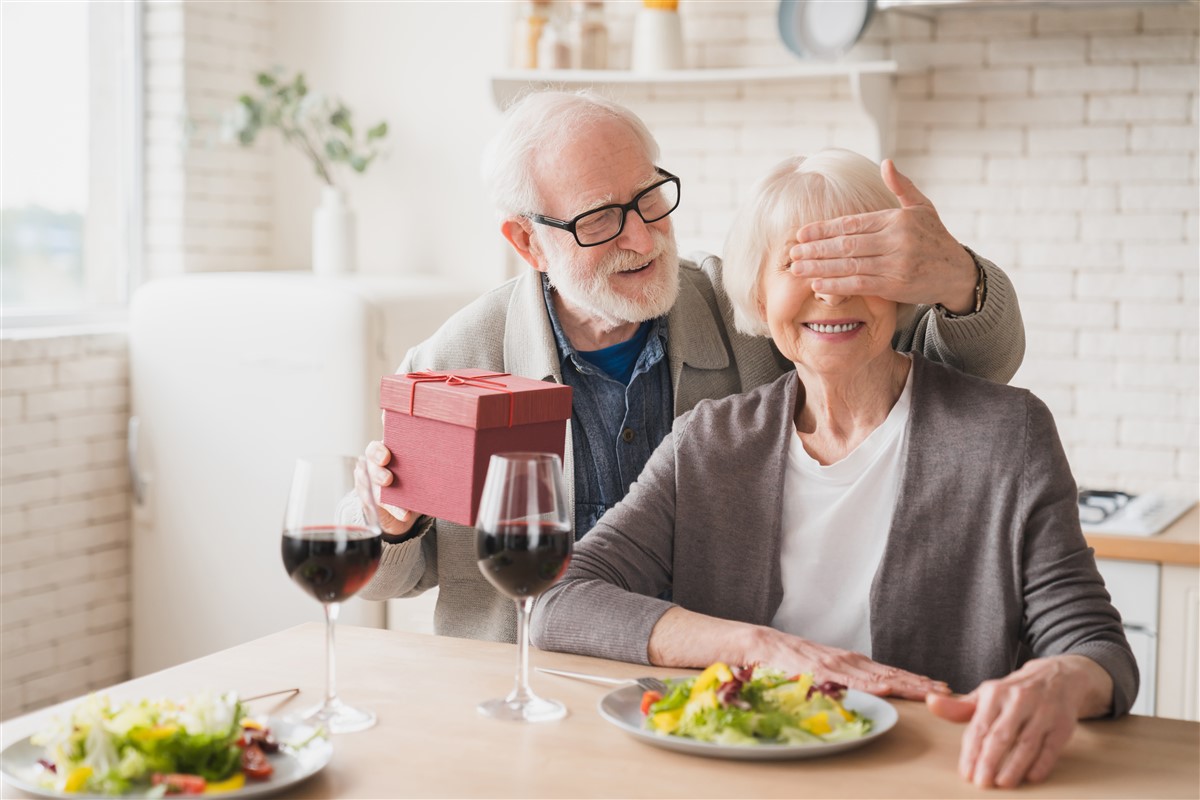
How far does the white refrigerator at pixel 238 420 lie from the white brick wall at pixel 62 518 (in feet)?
0.28

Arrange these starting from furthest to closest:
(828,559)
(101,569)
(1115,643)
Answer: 1. (101,569)
2. (828,559)
3. (1115,643)

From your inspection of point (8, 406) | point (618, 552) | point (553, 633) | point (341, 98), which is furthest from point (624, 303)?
point (341, 98)

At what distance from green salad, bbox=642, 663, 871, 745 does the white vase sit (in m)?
3.12

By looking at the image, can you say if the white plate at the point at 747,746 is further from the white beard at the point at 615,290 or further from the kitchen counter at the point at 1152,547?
the kitchen counter at the point at 1152,547

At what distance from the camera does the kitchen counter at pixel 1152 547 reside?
116 inches

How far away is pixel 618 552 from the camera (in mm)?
1862

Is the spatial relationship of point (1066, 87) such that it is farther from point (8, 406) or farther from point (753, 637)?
point (8, 406)

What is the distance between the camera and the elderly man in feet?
7.54

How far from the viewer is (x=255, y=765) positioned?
1188 millimetres

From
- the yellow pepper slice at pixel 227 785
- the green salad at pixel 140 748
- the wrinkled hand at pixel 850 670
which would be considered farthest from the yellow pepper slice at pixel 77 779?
the wrinkled hand at pixel 850 670

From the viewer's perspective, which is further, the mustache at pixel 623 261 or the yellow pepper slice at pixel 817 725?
the mustache at pixel 623 261

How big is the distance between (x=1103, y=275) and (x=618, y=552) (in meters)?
2.26

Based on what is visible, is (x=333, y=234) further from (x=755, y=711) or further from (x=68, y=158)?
(x=755, y=711)

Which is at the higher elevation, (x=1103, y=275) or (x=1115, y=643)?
(x=1103, y=275)
